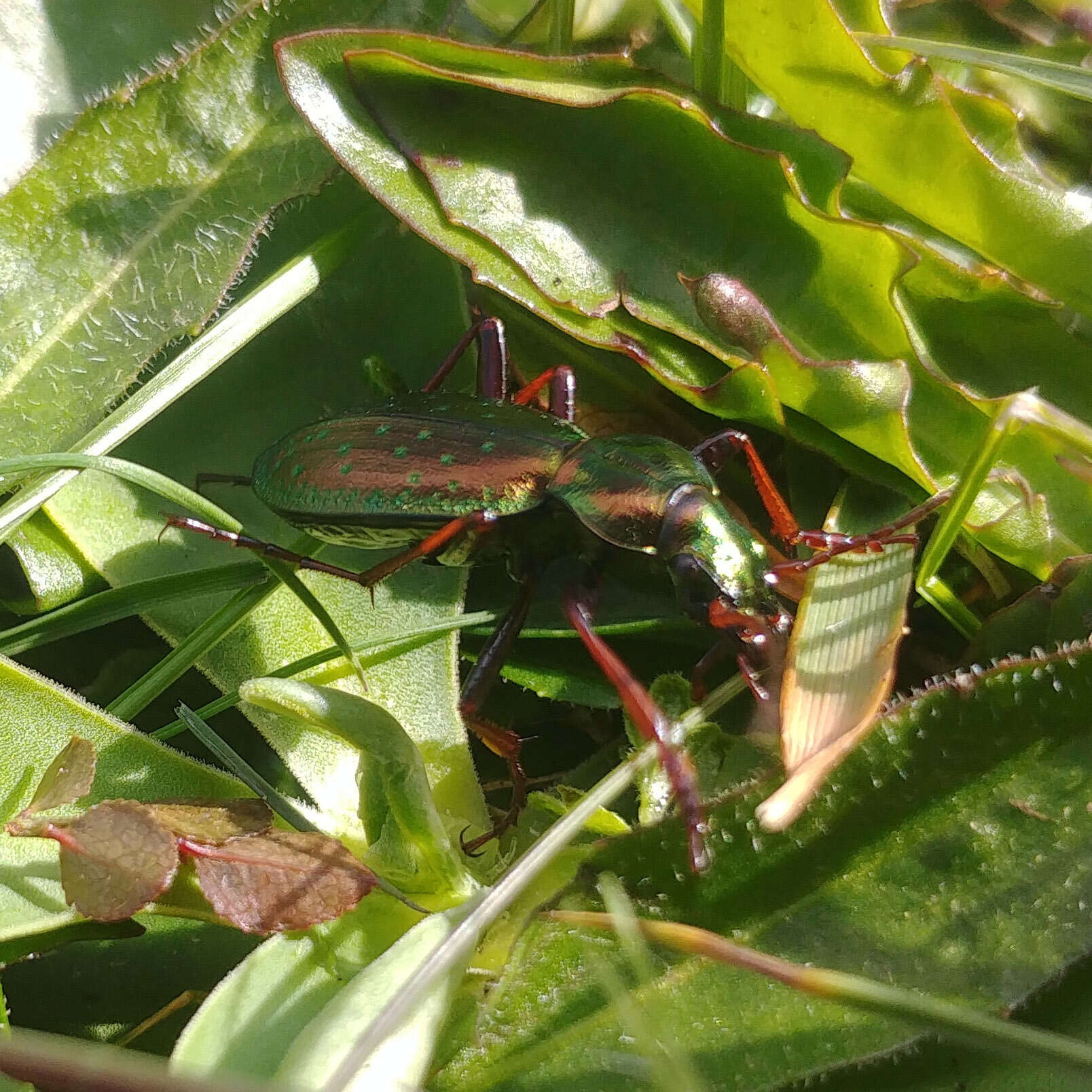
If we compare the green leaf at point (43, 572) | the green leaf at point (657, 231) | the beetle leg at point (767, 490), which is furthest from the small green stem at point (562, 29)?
the green leaf at point (43, 572)

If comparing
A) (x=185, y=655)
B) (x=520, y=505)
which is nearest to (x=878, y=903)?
(x=520, y=505)

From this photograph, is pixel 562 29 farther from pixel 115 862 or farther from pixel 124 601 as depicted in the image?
pixel 115 862

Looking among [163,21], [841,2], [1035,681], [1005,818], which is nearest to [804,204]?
[841,2]

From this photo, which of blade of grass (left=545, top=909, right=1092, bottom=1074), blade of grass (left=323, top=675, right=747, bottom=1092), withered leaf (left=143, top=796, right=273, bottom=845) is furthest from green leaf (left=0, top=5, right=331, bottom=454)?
blade of grass (left=545, top=909, right=1092, bottom=1074)

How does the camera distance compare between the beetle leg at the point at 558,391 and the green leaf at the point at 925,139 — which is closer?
the green leaf at the point at 925,139

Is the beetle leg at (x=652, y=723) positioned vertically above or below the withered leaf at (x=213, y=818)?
below

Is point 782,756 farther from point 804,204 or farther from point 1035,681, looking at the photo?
point 804,204

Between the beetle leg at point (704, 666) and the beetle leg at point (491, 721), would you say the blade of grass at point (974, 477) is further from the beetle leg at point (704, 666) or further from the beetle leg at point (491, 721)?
the beetle leg at point (491, 721)
